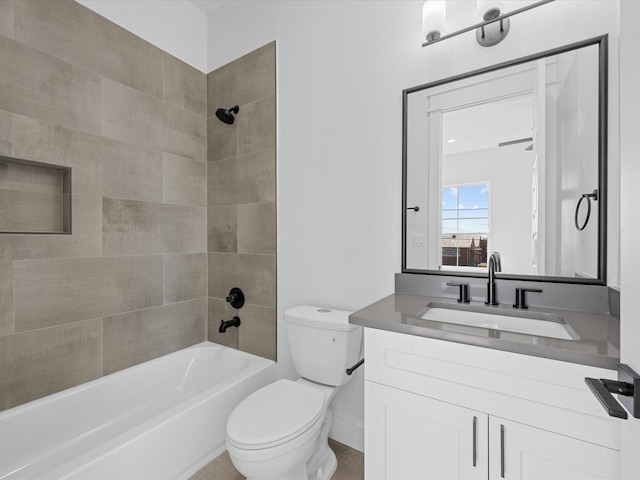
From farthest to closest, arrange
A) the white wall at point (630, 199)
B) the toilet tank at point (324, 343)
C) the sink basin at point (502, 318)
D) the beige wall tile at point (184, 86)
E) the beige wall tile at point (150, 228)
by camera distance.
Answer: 1. the beige wall tile at point (184, 86)
2. the beige wall tile at point (150, 228)
3. the toilet tank at point (324, 343)
4. the sink basin at point (502, 318)
5. the white wall at point (630, 199)

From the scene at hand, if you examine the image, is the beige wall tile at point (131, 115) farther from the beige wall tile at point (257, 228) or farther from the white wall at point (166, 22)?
the beige wall tile at point (257, 228)

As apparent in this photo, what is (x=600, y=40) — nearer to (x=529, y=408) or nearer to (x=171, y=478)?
(x=529, y=408)

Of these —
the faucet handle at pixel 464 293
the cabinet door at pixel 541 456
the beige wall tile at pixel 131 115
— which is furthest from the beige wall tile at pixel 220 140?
the cabinet door at pixel 541 456

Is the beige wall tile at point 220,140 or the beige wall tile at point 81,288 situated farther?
the beige wall tile at point 220,140

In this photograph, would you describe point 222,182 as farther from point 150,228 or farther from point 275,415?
point 275,415

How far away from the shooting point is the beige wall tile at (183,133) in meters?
2.15

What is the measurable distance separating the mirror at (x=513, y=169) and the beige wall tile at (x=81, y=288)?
161 cm

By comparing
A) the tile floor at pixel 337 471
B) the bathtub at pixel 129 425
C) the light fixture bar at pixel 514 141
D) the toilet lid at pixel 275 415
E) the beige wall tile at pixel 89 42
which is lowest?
the tile floor at pixel 337 471

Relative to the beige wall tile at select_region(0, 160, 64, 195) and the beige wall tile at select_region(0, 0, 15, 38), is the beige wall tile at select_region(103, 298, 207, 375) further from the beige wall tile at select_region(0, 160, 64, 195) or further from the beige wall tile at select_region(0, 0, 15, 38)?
the beige wall tile at select_region(0, 0, 15, 38)

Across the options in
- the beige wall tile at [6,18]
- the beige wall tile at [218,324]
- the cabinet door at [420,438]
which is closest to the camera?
the cabinet door at [420,438]

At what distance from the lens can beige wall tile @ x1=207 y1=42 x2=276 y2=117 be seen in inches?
82.0

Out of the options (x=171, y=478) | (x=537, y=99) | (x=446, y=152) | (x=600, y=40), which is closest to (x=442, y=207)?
(x=446, y=152)

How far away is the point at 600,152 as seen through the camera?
3.82ft

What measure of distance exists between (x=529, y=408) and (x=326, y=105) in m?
1.66
